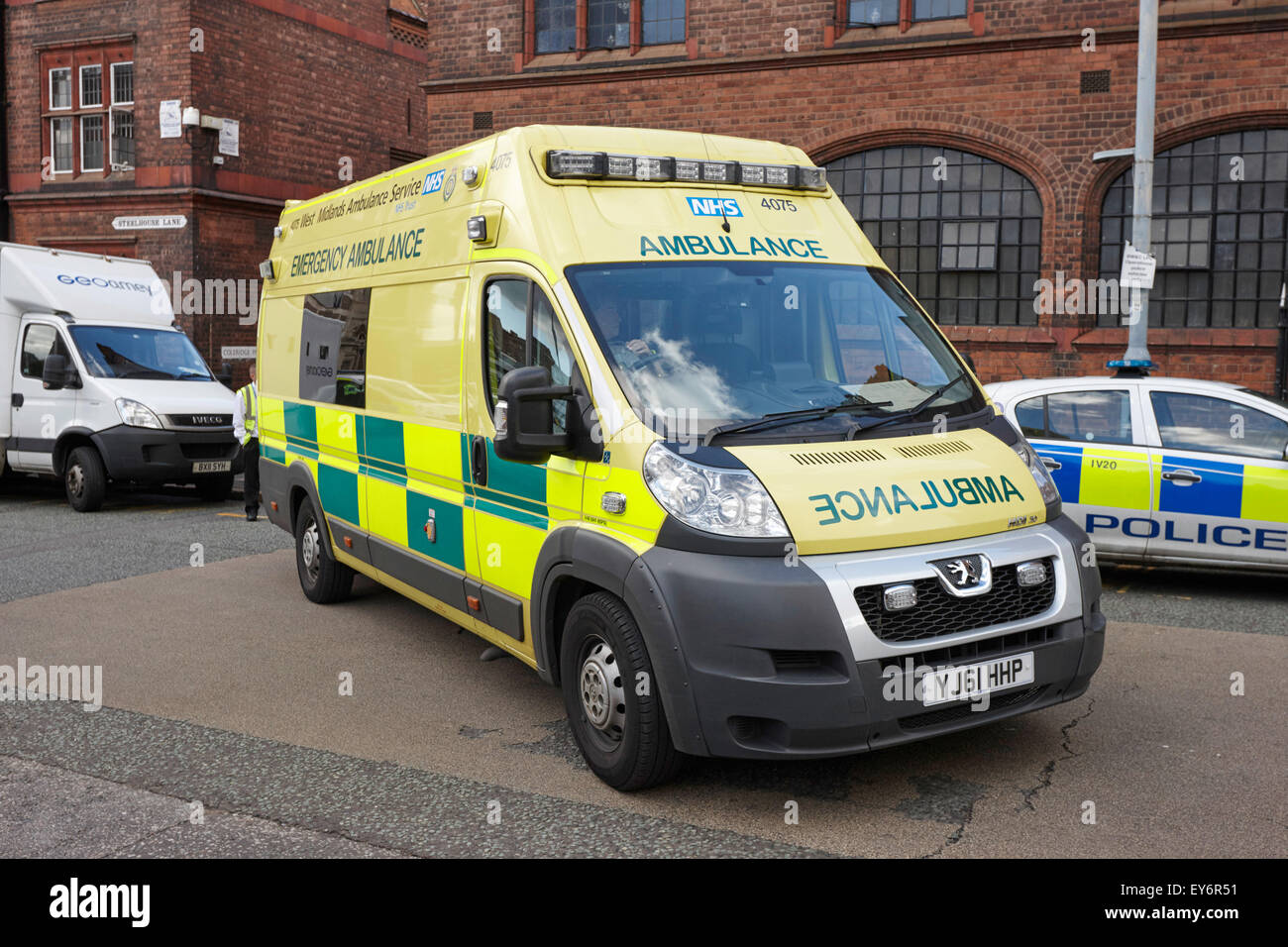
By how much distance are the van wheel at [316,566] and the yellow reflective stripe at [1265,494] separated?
5.87 m

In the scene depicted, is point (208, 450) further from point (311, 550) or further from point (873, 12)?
point (873, 12)

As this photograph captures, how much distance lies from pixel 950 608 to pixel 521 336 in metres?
2.09

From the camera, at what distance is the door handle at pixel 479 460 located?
5.27 metres

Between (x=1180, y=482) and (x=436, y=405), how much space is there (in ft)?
16.8

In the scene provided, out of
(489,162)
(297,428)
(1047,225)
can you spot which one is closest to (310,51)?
(1047,225)

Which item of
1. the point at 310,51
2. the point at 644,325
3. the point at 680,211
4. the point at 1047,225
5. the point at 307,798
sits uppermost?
the point at 310,51

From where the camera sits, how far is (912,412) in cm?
474

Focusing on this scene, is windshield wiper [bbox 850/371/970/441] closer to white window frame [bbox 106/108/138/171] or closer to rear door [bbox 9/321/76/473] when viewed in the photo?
rear door [bbox 9/321/76/473]

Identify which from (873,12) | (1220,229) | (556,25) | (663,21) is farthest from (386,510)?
(556,25)

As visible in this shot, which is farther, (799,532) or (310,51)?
(310,51)

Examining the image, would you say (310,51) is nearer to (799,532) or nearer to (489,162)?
(489,162)

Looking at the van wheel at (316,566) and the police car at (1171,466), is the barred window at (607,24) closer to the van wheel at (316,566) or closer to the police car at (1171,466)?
the police car at (1171,466)

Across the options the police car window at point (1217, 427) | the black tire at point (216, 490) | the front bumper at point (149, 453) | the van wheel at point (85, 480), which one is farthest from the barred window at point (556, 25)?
the police car window at point (1217, 427)

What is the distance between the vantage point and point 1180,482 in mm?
7965
